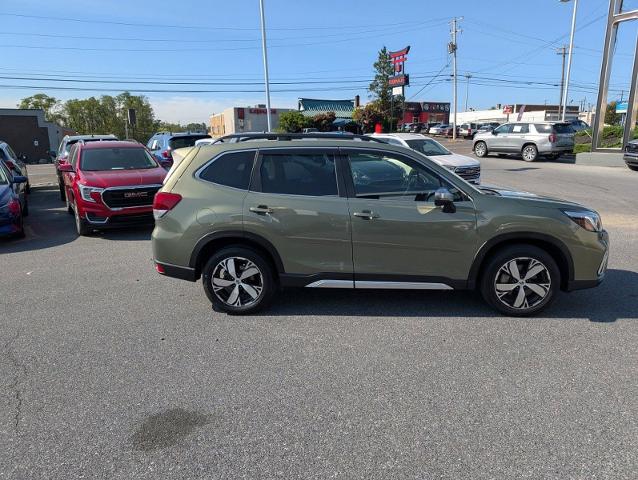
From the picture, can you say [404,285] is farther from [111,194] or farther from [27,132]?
[27,132]

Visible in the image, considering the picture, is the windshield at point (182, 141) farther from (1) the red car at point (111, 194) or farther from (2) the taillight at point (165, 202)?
(2) the taillight at point (165, 202)

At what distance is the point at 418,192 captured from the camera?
15.1 feet

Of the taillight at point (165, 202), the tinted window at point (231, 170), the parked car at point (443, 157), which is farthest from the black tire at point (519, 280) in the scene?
the parked car at point (443, 157)

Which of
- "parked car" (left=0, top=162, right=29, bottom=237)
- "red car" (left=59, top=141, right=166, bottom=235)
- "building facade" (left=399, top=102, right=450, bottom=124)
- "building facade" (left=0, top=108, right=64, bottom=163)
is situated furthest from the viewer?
"building facade" (left=399, top=102, right=450, bottom=124)

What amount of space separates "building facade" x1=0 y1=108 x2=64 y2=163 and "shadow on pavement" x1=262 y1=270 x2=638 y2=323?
52.7m

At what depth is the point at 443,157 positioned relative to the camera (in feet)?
44.3

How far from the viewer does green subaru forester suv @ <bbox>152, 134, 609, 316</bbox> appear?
176 inches

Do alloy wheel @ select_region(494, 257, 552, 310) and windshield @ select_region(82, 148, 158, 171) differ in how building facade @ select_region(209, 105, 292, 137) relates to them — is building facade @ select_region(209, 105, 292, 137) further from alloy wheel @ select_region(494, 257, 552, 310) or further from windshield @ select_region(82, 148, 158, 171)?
alloy wheel @ select_region(494, 257, 552, 310)

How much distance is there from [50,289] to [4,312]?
781 mm

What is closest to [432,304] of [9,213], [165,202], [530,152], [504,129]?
[165,202]

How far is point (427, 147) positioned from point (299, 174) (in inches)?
407

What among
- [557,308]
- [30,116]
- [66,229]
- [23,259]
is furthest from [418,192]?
[30,116]

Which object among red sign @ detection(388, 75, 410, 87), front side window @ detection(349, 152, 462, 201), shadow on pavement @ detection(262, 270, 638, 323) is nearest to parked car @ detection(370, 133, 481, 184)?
shadow on pavement @ detection(262, 270, 638, 323)

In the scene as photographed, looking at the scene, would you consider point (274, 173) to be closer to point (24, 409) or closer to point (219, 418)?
point (219, 418)
